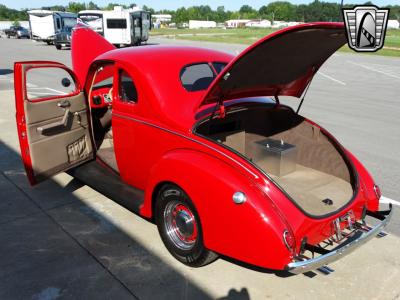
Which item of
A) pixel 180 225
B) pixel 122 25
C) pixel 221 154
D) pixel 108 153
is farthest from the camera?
pixel 122 25

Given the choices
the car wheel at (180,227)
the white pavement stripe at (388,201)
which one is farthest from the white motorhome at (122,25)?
the car wheel at (180,227)

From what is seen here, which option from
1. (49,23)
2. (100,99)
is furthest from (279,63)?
(49,23)

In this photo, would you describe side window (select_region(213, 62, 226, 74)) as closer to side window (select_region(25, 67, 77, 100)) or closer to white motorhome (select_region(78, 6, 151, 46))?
side window (select_region(25, 67, 77, 100))

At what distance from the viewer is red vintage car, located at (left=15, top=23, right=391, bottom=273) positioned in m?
2.84

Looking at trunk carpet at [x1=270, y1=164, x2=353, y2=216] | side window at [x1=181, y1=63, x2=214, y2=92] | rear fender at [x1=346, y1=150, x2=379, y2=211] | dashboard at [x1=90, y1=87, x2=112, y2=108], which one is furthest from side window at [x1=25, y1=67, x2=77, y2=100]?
rear fender at [x1=346, y1=150, x2=379, y2=211]

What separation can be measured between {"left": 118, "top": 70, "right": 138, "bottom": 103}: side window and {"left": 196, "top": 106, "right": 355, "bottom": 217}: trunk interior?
3.18 ft

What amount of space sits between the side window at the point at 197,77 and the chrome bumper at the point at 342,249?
6.85 feet

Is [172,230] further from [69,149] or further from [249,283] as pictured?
[69,149]

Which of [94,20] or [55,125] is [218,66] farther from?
[94,20]

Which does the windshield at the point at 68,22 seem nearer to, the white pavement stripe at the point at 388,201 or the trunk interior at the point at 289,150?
the trunk interior at the point at 289,150

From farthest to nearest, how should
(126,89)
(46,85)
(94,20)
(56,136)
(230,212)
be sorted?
(94,20), (46,85), (56,136), (126,89), (230,212)

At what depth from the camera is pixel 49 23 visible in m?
33.1

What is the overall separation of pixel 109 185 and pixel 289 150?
2.06m

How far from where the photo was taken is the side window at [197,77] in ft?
13.2
